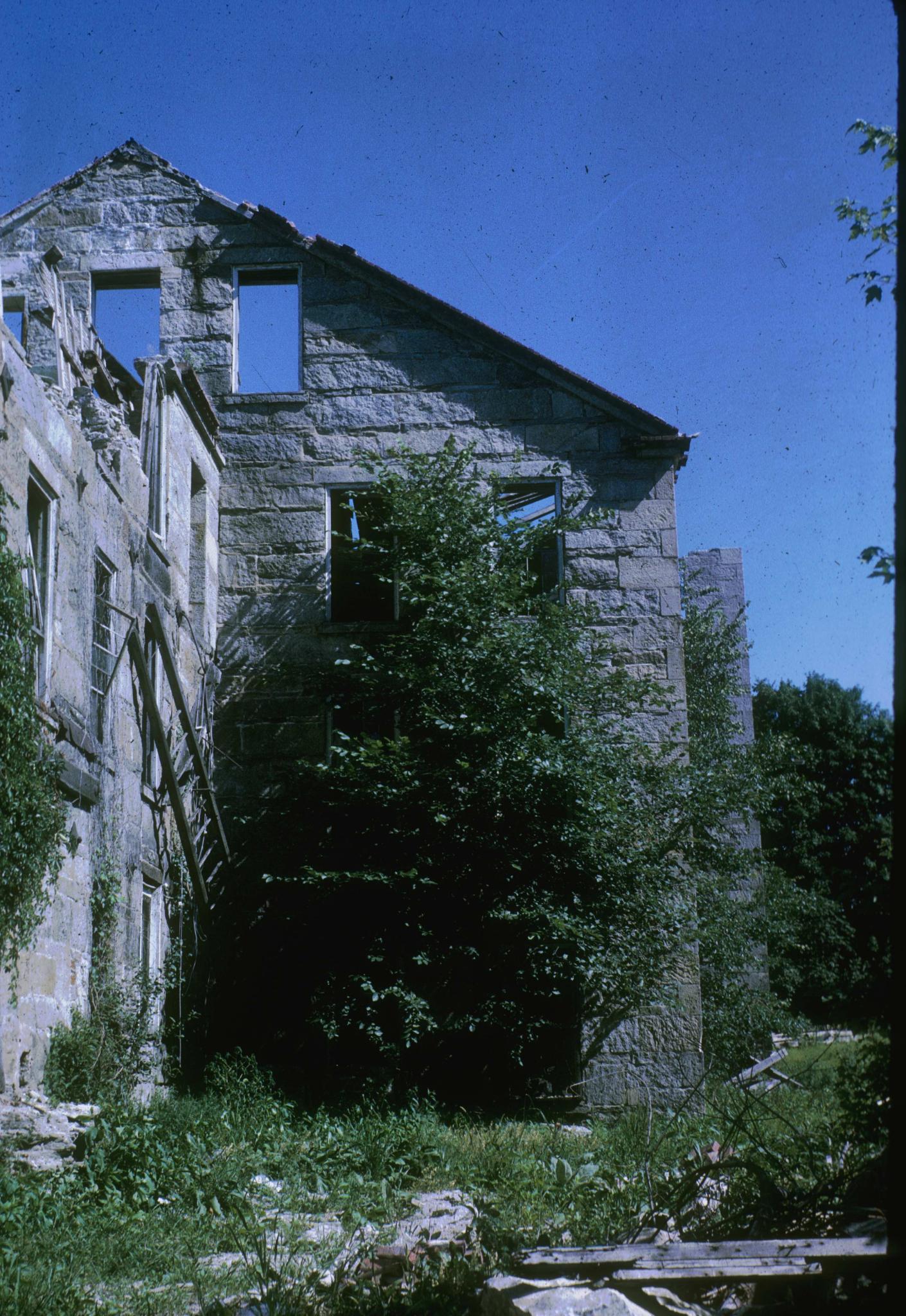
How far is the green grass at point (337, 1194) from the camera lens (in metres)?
5.08

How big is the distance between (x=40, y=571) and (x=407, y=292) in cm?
701

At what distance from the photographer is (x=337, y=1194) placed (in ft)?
22.5

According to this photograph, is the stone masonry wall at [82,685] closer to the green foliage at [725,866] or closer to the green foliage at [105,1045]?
the green foliage at [105,1045]

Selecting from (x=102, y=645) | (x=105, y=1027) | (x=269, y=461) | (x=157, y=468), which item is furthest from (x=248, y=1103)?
(x=269, y=461)

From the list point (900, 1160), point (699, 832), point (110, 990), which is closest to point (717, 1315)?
point (900, 1160)

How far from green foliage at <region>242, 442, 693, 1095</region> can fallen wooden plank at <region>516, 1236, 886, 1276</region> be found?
5.37 m

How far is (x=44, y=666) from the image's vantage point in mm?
7941

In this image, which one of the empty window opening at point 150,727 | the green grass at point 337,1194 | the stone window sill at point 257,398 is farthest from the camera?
the stone window sill at point 257,398

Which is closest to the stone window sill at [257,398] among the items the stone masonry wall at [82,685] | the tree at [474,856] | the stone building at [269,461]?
the stone building at [269,461]

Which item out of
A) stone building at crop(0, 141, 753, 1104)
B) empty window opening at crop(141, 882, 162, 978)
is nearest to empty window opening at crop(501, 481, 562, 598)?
stone building at crop(0, 141, 753, 1104)

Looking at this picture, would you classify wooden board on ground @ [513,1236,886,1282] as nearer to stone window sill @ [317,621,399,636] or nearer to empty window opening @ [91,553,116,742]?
empty window opening @ [91,553,116,742]

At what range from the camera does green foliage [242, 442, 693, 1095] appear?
10.5 m

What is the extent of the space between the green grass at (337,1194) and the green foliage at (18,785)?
1257mm

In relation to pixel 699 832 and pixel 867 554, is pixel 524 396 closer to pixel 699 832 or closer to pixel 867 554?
pixel 699 832
